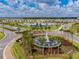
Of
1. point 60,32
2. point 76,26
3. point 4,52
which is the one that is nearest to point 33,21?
point 60,32

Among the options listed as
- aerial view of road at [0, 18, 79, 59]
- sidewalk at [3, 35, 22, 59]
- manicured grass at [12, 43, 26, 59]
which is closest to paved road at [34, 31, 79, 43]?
aerial view of road at [0, 18, 79, 59]

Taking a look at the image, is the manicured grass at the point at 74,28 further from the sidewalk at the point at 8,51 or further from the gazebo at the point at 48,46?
the sidewalk at the point at 8,51

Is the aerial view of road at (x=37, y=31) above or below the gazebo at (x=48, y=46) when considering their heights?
above

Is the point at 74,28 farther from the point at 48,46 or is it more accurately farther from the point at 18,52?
the point at 18,52

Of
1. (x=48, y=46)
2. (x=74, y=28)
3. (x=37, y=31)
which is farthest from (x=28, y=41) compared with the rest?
(x=74, y=28)

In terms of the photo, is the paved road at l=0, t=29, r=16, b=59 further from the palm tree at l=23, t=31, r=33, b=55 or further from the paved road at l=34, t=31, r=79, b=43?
the paved road at l=34, t=31, r=79, b=43

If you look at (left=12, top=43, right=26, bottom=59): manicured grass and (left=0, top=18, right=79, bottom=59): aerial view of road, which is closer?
(left=12, top=43, right=26, bottom=59): manicured grass

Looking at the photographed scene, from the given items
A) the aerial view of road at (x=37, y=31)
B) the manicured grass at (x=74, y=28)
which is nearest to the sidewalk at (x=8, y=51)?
the aerial view of road at (x=37, y=31)

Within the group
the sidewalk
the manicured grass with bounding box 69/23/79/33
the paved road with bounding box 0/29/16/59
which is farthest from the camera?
the manicured grass with bounding box 69/23/79/33

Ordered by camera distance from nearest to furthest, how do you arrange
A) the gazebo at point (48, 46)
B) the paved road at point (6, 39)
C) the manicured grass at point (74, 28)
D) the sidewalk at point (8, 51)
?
the sidewalk at point (8, 51) < the gazebo at point (48, 46) < the paved road at point (6, 39) < the manicured grass at point (74, 28)
